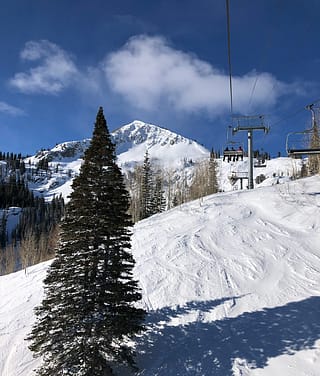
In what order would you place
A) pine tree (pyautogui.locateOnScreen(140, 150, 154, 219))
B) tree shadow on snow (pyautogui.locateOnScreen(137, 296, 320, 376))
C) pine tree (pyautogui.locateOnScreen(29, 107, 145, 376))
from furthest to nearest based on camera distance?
pine tree (pyautogui.locateOnScreen(140, 150, 154, 219)) < tree shadow on snow (pyautogui.locateOnScreen(137, 296, 320, 376)) < pine tree (pyautogui.locateOnScreen(29, 107, 145, 376))

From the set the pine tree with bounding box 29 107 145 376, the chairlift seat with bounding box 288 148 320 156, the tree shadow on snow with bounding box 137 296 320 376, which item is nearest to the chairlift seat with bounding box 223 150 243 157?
the chairlift seat with bounding box 288 148 320 156

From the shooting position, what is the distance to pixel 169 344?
831 cm

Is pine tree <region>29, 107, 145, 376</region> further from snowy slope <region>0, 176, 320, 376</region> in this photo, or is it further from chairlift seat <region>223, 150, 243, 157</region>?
chairlift seat <region>223, 150, 243, 157</region>

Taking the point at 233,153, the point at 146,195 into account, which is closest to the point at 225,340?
the point at 233,153

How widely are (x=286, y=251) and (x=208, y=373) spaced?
27.4ft

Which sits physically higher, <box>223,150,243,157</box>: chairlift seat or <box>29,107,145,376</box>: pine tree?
<box>223,150,243,157</box>: chairlift seat

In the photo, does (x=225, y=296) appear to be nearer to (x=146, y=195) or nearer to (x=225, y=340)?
(x=225, y=340)

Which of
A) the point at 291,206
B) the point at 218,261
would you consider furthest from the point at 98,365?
the point at 291,206

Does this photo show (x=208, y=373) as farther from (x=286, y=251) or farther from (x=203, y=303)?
(x=286, y=251)

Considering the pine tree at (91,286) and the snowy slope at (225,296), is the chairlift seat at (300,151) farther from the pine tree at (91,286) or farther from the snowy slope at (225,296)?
the pine tree at (91,286)

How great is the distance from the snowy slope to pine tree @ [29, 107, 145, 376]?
4.59 feet

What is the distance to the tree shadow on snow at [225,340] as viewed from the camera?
23.8 feet

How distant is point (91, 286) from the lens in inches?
292

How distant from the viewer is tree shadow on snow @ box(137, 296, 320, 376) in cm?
725
